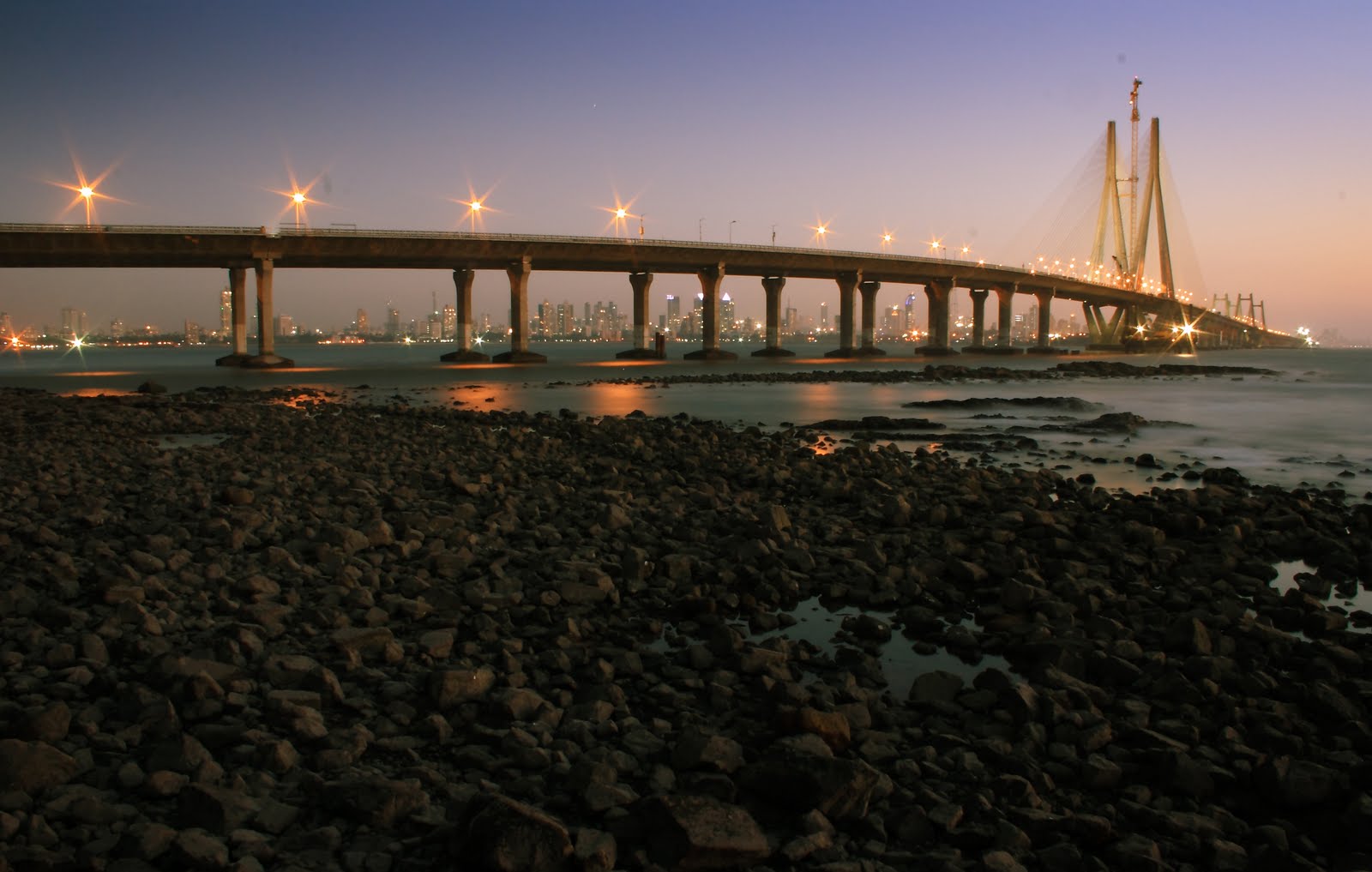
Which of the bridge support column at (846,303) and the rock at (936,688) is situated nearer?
the rock at (936,688)

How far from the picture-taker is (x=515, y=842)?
3828 mm

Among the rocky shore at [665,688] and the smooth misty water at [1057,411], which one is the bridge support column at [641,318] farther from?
the rocky shore at [665,688]

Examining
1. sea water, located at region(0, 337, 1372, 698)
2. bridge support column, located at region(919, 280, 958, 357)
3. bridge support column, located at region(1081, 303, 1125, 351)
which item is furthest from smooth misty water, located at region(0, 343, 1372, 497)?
bridge support column, located at region(1081, 303, 1125, 351)

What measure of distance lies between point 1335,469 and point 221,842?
71.0 ft

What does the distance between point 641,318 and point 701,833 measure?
95.2m

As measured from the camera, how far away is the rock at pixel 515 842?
12.5 feet

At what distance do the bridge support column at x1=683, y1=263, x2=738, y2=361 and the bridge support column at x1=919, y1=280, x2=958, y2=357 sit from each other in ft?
113

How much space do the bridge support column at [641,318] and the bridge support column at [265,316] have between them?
34622 millimetres

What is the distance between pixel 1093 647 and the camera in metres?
6.49

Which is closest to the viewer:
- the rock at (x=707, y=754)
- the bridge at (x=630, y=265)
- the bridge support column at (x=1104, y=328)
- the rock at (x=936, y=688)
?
the rock at (x=707, y=754)

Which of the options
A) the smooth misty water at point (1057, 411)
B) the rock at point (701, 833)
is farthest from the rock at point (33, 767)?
the smooth misty water at point (1057, 411)

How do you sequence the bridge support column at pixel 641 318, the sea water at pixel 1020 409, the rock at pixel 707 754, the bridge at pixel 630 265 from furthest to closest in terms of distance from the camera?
the bridge support column at pixel 641 318, the bridge at pixel 630 265, the sea water at pixel 1020 409, the rock at pixel 707 754

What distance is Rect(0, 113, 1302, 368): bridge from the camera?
228 feet

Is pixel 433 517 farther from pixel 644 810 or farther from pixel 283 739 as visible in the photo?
pixel 644 810
